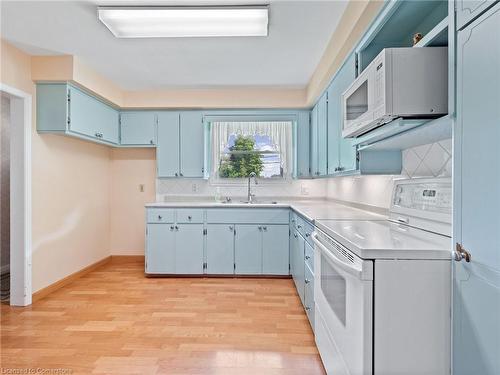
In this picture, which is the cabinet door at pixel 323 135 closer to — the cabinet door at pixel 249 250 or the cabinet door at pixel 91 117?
the cabinet door at pixel 249 250

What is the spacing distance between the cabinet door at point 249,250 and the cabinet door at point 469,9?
2.97 meters

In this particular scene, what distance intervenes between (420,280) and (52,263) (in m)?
3.53

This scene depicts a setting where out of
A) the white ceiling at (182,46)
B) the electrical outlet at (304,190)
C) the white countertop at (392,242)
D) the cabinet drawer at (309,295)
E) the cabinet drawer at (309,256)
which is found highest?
the white ceiling at (182,46)

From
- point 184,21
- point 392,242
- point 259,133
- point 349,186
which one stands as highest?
point 184,21

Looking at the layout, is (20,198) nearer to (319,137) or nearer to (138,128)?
(138,128)

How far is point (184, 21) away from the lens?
2.26m

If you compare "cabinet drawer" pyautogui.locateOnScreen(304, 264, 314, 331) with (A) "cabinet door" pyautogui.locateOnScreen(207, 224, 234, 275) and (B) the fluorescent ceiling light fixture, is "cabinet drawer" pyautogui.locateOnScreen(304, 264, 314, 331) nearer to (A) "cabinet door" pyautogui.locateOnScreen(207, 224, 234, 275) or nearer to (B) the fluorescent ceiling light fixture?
(A) "cabinet door" pyautogui.locateOnScreen(207, 224, 234, 275)

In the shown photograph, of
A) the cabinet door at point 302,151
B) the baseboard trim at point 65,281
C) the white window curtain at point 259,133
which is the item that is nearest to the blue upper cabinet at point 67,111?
the white window curtain at point 259,133

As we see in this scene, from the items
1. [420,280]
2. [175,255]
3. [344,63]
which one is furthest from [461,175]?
[175,255]

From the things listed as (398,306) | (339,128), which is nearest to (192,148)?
(339,128)

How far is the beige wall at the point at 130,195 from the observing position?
176 inches

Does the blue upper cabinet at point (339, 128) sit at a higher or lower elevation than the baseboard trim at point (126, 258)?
higher

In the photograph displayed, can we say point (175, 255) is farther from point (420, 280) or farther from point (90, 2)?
point (420, 280)

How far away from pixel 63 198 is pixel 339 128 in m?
3.10
